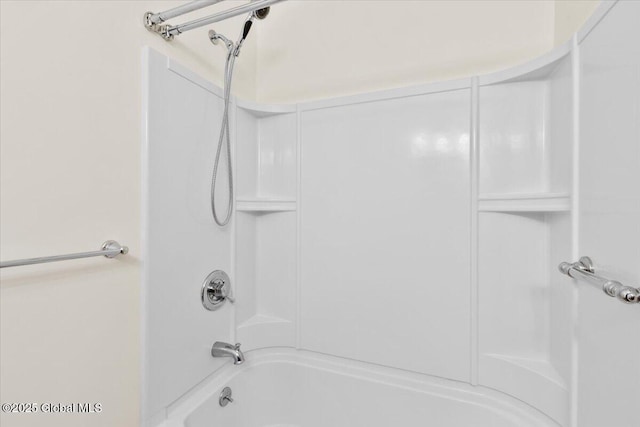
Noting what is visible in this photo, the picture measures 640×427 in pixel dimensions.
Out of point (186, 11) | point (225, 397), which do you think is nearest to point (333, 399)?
point (225, 397)

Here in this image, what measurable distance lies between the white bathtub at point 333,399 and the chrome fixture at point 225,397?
2 centimetres

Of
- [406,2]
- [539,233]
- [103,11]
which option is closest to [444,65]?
[406,2]

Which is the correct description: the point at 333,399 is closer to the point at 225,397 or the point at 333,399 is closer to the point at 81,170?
the point at 225,397

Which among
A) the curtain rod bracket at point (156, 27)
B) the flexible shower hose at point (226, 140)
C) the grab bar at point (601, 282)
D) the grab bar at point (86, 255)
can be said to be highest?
the curtain rod bracket at point (156, 27)

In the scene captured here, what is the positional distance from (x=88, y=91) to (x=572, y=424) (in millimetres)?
1768

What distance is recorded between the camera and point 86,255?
31.9 inches

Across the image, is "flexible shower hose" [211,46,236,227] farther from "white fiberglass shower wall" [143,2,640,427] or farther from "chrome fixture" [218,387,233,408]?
"chrome fixture" [218,387,233,408]

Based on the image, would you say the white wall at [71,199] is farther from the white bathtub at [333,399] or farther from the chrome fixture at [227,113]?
the white bathtub at [333,399]

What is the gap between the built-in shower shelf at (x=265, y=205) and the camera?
1474 mm

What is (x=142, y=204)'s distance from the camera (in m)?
0.99

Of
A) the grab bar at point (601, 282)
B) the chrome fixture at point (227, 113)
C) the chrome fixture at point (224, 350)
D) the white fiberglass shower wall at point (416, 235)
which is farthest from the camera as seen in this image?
the chrome fixture at point (224, 350)

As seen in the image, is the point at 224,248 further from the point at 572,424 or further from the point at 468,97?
the point at 572,424

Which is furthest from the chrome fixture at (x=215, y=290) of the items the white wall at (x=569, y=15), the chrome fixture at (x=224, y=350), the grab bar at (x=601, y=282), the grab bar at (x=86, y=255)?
the white wall at (x=569, y=15)

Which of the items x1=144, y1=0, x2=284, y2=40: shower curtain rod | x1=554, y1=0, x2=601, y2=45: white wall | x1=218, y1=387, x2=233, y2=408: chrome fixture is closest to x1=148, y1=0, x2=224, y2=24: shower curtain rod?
x1=144, y1=0, x2=284, y2=40: shower curtain rod
